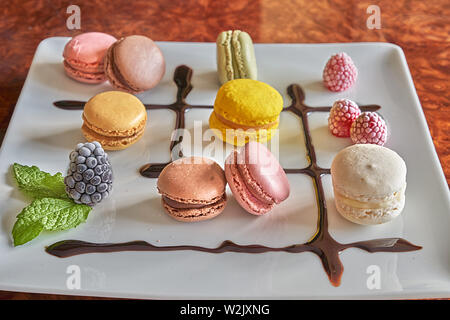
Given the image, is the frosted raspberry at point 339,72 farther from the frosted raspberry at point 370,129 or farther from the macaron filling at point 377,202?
the macaron filling at point 377,202

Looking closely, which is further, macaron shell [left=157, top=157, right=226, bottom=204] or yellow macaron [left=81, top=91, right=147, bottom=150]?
yellow macaron [left=81, top=91, right=147, bottom=150]

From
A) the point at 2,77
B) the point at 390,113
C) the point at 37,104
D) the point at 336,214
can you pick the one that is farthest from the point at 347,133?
the point at 2,77

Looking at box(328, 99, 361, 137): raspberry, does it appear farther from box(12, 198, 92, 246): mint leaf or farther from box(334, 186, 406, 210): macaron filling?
box(12, 198, 92, 246): mint leaf

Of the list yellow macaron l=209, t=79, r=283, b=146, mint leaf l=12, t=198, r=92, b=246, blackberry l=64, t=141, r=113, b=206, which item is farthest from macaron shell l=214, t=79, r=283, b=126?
mint leaf l=12, t=198, r=92, b=246

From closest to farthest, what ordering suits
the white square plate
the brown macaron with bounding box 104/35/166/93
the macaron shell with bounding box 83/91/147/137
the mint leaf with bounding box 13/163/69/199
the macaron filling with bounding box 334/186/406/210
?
the white square plate, the macaron filling with bounding box 334/186/406/210, the mint leaf with bounding box 13/163/69/199, the macaron shell with bounding box 83/91/147/137, the brown macaron with bounding box 104/35/166/93

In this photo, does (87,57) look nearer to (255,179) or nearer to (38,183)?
(38,183)

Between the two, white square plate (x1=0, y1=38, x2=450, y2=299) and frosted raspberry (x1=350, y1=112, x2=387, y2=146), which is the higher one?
frosted raspberry (x1=350, y1=112, x2=387, y2=146)

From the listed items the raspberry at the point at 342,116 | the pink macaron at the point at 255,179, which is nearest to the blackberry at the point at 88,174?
the pink macaron at the point at 255,179
